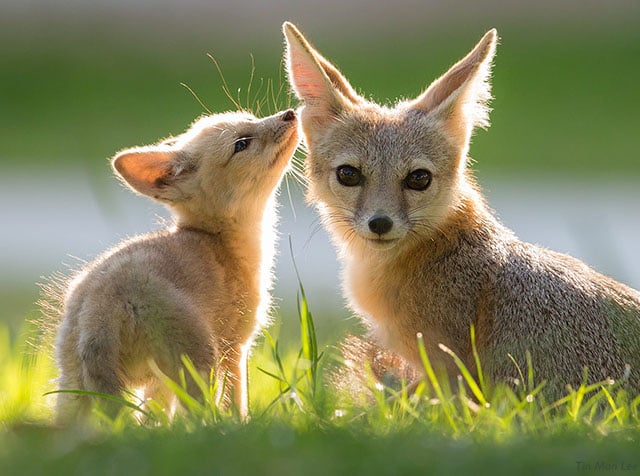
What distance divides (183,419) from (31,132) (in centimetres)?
1701

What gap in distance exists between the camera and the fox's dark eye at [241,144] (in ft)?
22.0

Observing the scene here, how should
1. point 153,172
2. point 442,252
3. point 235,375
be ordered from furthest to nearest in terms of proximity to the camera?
point 153,172 < point 442,252 < point 235,375

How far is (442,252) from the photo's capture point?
20.3ft

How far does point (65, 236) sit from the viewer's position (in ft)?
47.2

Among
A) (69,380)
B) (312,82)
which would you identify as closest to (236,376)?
(69,380)

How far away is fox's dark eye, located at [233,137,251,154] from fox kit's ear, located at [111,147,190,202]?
34 centimetres

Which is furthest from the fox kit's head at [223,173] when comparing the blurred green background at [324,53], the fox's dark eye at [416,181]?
the blurred green background at [324,53]

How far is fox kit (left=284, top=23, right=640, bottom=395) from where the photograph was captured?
19.1 feet

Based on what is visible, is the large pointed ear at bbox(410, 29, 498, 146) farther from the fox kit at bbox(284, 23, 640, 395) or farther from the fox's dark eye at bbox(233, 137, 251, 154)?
the fox's dark eye at bbox(233, 137, 251, 154)

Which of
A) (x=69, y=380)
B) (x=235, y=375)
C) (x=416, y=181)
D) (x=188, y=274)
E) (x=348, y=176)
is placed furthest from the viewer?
(x=348, y=176)

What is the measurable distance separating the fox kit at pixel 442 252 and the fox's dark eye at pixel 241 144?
368mm

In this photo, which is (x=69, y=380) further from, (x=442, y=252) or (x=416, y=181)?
(x=416, y=181)

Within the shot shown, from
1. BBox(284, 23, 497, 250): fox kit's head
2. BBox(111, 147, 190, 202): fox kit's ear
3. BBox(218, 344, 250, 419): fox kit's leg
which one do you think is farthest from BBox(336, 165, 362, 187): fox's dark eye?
BBox(218, 344, 250, 419): fox kit's leg

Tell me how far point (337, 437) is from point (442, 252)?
203 centimetres
